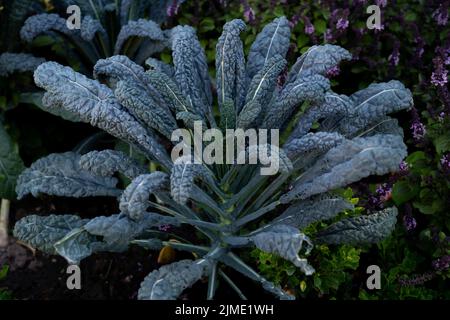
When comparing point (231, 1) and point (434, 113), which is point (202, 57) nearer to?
point (231, 1)

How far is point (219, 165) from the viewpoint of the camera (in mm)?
2143

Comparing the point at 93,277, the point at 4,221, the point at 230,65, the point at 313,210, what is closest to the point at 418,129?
the point at 313,210

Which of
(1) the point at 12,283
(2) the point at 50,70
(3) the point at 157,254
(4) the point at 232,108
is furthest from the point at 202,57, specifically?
(1) the point at 12,283

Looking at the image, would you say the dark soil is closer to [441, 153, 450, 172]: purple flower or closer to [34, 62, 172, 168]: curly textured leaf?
[34, 62, 172, 168]: curly textured leaf

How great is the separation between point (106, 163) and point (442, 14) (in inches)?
63.6

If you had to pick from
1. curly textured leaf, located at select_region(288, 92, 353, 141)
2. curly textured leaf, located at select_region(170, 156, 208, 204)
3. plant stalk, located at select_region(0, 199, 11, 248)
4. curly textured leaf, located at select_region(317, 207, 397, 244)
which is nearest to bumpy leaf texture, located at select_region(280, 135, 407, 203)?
curly textured leaf, located at select_region(288, 92, 353, 141)

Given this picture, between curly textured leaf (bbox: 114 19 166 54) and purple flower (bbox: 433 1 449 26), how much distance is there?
47.3 inches

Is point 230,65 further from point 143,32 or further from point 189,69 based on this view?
point 143,32

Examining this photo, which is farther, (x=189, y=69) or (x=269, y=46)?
(x=269, y=46)

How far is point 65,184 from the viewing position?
2.25 m

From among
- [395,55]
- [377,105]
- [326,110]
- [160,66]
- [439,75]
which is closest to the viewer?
[326,110]

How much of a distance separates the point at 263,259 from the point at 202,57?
78 cm

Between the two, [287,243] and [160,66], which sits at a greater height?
[160,66]

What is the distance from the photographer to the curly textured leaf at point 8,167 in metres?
2.74
